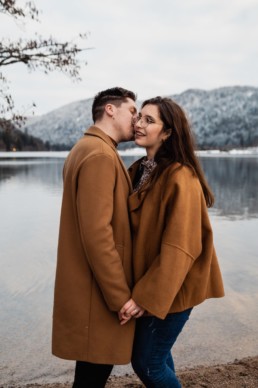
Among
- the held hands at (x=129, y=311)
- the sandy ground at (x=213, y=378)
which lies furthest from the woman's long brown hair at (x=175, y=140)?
the sandy ground at (x=213, y=378)

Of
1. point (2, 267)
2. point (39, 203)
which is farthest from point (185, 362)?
point (39, 203)

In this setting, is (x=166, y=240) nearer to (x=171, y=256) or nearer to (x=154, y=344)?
(x=171, y=256)

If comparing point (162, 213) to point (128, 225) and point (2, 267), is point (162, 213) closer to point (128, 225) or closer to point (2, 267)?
point (128, 225)

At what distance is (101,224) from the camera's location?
85.1 inches

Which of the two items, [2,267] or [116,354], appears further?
[2,267]

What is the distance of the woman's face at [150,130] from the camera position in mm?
2391

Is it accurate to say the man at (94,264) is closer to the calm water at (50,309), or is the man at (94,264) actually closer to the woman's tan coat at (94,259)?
the woman's tan coat at (94,259)

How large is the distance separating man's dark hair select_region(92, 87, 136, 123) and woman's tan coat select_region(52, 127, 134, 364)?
19cm

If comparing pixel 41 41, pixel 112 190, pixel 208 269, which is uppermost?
pixel 41 41

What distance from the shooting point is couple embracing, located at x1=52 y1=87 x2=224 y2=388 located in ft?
7.19

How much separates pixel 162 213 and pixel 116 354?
84cm

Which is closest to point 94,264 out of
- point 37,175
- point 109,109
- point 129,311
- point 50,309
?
point 129,311

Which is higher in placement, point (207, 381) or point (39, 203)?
point (207, 381)

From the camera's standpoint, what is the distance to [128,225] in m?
2.33
